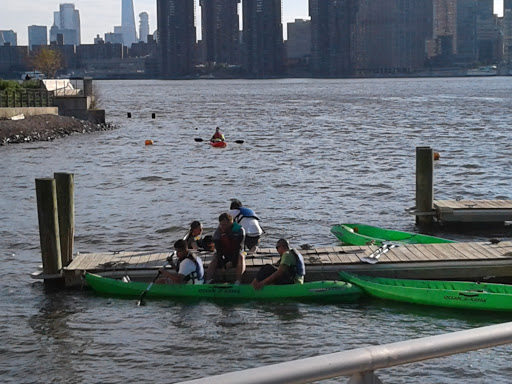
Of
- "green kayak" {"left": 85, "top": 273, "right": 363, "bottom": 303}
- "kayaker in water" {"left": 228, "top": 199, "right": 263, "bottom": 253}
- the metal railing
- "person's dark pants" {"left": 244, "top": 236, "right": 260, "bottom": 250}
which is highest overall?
the metal railing

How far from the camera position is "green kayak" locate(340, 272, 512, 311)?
616 inches

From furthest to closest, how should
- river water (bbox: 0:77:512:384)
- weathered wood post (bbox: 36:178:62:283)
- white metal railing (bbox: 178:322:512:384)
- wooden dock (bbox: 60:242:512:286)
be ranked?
wooden dock (bbox: 60:242:512:286), weathered wood post (bbox: 36:178:62:283), river water (bbox: 0:77:512:384), white metal railing (bbox: 178:322:512:384)

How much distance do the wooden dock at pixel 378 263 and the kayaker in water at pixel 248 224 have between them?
20.2 inches

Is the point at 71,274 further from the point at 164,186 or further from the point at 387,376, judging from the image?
the point at 164,186

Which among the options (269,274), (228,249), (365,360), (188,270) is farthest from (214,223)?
(365,360)

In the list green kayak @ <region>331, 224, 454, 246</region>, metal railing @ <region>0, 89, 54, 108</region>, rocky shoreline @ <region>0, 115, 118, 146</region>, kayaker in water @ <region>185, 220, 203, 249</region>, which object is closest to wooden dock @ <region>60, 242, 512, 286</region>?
kayaker in water @ <region>185, 220, 203, 249</region>

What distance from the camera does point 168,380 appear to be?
42.8ft

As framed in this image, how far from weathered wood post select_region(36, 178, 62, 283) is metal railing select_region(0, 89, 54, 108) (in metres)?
47.2

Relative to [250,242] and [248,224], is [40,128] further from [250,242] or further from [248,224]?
[250,242]

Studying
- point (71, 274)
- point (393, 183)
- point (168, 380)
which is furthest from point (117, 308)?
point (393, 183)

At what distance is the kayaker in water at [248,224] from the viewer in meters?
18.9

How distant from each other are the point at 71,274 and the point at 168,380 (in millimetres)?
5283

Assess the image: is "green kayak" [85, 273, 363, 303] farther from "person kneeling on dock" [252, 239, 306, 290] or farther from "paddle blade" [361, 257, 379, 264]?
"paddle blade" [361, 257, 379, 264]

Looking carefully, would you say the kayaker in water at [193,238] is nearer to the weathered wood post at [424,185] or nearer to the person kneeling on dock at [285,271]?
the person kneeling on dock at [285,271]
